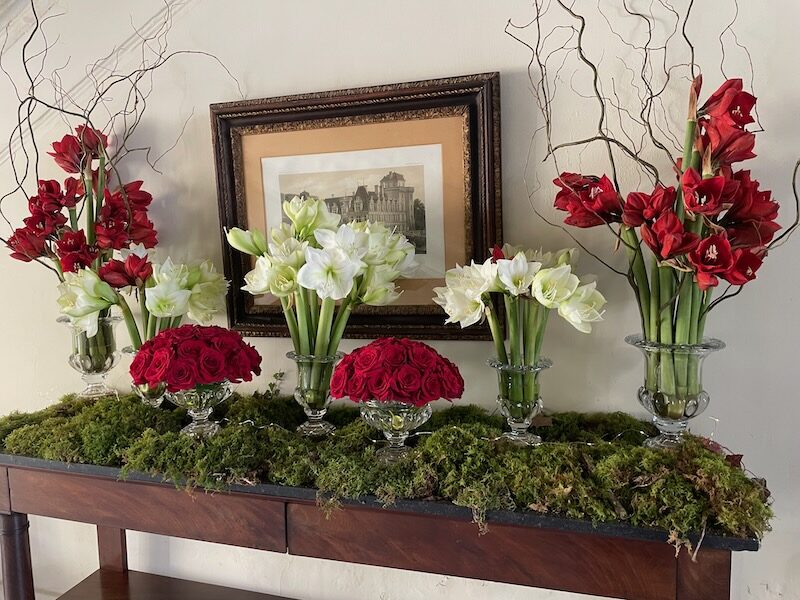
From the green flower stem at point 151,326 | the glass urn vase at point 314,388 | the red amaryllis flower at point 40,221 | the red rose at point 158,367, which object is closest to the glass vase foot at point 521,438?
the glass urn vase at point 314,388

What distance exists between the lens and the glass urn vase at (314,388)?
107 cm

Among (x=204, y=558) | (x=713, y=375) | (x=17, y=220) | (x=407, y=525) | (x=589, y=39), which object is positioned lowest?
(x=204, y=558)

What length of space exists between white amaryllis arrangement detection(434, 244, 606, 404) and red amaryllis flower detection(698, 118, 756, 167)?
25 centimetres

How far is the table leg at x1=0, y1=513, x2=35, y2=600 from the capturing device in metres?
1.23

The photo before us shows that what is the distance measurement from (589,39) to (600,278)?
42cm

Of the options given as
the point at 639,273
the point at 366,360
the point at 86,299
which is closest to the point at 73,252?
the point at 86,299

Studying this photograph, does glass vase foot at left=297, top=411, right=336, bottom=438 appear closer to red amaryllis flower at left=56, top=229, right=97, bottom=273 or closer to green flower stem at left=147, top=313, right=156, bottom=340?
green flower stem at left=147, top=313, right=156, bottom=340

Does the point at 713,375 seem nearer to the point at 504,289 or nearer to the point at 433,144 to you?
the point at 504,289

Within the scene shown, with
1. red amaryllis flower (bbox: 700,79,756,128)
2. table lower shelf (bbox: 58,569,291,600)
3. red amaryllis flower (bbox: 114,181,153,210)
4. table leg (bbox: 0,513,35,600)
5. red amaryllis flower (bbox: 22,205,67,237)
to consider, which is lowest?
table lower shelf (bbox: 58,569,291,600)

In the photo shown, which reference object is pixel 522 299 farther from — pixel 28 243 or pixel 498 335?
pixel 28 243

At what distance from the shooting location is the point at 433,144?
3.68 ft

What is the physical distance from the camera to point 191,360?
0.98m

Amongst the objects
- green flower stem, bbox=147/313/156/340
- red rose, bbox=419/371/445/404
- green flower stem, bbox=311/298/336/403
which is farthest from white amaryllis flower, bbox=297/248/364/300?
green flower stem, bbox=147/313/156/340

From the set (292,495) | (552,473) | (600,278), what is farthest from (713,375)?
(292,495)
